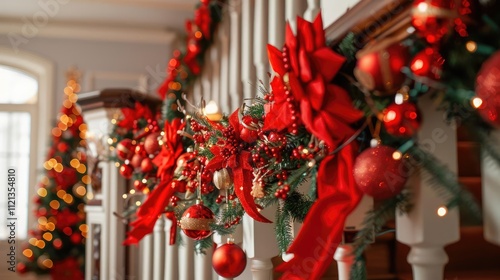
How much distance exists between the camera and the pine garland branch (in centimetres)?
56

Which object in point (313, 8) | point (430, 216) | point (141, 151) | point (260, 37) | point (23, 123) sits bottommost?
point (430, 216)

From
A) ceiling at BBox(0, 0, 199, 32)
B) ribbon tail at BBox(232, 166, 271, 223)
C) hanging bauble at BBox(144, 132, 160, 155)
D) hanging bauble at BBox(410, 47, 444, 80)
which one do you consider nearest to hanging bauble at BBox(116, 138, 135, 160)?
hanging bauble at BBox(144, 132, 160, 155)

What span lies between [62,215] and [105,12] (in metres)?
1.85

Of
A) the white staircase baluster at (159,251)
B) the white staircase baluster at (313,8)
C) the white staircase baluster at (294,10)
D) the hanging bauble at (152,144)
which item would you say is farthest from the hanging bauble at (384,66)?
the white staircase baluster at (159,251)

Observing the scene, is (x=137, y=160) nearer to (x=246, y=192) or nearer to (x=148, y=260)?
(x=148, y=260)

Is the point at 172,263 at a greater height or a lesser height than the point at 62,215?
lesser

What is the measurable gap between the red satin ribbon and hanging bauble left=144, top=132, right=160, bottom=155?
0.90 metres

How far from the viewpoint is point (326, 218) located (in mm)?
734

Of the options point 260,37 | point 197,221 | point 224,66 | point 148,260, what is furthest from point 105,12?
point 197,221

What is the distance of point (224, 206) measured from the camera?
3.84ft

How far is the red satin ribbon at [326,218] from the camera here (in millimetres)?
714

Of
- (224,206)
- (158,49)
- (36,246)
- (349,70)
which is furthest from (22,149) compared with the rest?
(349,70)

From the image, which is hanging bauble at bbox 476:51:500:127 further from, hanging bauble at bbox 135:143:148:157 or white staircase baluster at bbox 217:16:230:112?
white staircase baluster at bbox 217:16:230:112

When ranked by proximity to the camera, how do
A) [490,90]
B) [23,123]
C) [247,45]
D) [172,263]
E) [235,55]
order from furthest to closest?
[23,123] → [235,55] → [247,45] → [172,263] → [490,90]
